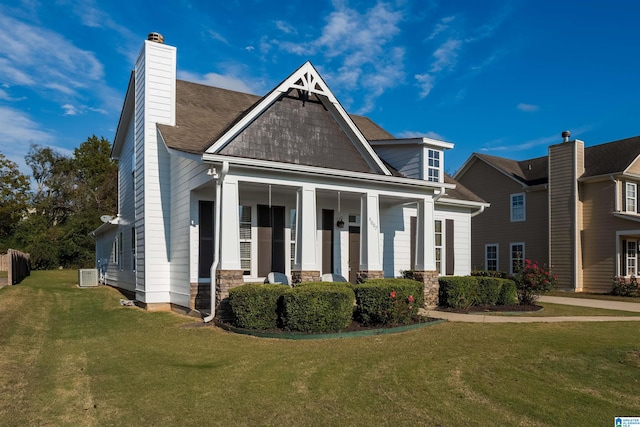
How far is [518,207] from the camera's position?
26.5m

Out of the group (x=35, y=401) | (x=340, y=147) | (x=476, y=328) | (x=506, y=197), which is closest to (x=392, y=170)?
(x=340, y=147)

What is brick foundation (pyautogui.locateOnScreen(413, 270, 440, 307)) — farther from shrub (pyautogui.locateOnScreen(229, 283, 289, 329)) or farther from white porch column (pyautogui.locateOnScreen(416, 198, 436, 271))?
shrub (pyautogui.locateOnScreen(229, 283, 289, 329))

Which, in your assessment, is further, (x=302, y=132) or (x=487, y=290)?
(x=487, y=290)

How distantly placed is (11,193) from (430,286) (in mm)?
39325

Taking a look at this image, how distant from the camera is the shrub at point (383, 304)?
10.4 m

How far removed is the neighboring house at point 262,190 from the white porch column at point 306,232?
0.03 metres

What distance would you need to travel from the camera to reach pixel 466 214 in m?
18.8

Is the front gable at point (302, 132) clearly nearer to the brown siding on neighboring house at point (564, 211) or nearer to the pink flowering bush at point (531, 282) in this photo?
the pink flowering bush at point (531, 282)

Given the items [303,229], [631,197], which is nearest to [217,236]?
[303,229]

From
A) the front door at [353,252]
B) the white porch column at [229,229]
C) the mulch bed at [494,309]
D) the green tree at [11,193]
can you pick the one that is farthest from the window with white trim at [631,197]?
the green tree at [11,193]

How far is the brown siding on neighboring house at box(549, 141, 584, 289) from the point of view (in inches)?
927

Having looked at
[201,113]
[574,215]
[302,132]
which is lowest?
[574,215]

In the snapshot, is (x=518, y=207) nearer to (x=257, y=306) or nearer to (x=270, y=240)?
(x=270, y=240)

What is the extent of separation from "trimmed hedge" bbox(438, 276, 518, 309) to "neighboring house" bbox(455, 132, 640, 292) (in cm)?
767
